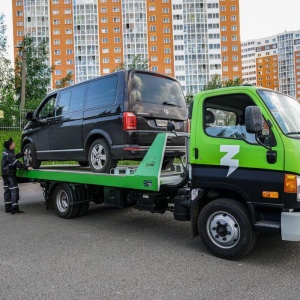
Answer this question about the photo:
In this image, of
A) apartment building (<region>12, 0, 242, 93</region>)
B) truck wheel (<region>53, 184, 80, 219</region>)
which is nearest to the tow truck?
truck wheel (<region>53, 184, 80, 219</region>)

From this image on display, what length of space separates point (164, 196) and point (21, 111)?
65.0ft

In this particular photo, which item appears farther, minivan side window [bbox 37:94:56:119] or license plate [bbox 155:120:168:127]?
minivan side window [bbox 37:94:56:119]

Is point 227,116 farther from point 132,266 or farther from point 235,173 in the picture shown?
point 132,266

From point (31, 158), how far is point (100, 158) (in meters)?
2.87

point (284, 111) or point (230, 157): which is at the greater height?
point (284, 111)

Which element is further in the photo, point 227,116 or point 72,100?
point 72,100

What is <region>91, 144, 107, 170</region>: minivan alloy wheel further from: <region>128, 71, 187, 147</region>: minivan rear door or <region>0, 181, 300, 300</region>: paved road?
<region>0, 181, 300, 300</region>: paved road

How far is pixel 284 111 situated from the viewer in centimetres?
485

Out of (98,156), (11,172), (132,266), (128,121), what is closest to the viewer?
(132,266)

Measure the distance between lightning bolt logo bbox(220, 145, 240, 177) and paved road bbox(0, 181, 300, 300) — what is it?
1225 mm

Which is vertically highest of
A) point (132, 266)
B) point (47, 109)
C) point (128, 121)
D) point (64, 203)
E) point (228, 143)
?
point (47, 109)

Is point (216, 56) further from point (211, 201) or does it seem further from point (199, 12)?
point (211, 201)

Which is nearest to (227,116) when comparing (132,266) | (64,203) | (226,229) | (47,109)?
(226,229)

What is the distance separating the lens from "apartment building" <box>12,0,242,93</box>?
96.6m
